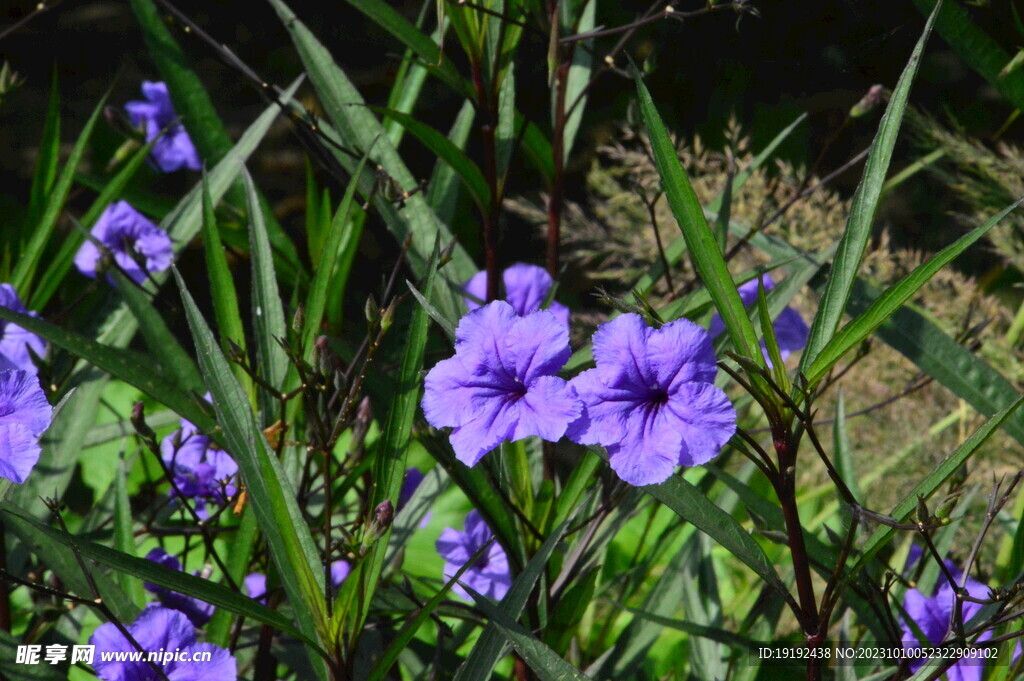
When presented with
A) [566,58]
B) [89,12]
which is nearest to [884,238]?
[566,58]

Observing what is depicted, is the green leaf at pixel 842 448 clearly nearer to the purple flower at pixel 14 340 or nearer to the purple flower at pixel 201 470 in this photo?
the purple flower at pixel 201 470

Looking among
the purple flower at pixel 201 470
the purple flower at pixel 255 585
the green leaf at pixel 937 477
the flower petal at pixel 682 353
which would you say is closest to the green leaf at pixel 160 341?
the purple flower at pixel 201 470

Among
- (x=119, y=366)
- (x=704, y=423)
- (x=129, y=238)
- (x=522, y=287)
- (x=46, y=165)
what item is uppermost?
(x=46, y=165)

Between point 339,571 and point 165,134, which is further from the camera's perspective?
point 165,134

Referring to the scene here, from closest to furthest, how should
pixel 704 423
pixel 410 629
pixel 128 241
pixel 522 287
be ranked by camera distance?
pixel 704 423 < pixel 410 629 < pixel 522 287 < pixel 128 241

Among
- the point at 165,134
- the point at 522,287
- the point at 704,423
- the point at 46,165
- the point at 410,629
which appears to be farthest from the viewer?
the point at 165,134

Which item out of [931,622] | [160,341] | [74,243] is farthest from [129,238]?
[931,622]

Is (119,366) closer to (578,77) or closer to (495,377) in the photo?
(495,377)

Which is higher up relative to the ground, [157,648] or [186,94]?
[186,94]

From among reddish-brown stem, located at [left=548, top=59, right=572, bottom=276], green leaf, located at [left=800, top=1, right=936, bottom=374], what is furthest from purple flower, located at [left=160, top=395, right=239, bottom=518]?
green leaf, located at [left=800, top=1, right=936, bottom=374]
